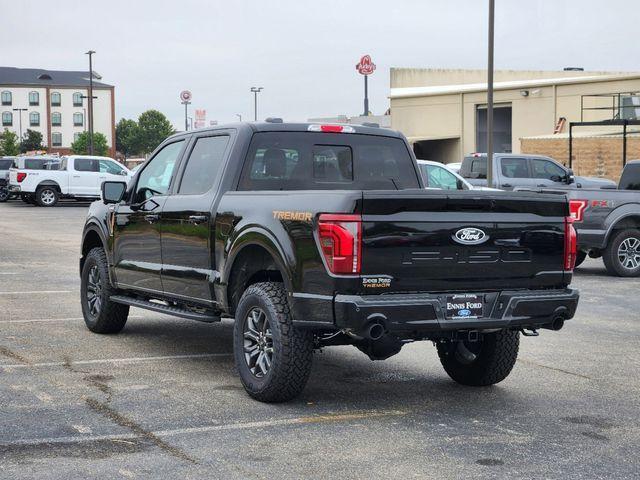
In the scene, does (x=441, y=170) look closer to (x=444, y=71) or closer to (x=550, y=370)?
(x=550, y=370)

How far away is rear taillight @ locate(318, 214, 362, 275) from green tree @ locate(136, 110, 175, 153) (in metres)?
191

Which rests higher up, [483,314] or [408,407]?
[483,314]

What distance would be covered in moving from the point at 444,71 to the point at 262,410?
199ft

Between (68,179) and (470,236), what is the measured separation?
36050 millimetres

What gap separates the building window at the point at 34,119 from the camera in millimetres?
161375

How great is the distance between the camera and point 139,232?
930cm

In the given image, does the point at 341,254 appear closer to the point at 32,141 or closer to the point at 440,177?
the point at 440,177

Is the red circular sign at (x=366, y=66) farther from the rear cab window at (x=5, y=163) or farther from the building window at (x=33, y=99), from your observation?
the building window at (x=33, y=99)

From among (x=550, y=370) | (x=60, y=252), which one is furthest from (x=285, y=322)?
(x=60, y=252)

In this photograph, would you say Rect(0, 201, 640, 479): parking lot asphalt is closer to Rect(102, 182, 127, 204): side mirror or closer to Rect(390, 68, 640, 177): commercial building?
Rect(102, 182, 127, 204): side mirror

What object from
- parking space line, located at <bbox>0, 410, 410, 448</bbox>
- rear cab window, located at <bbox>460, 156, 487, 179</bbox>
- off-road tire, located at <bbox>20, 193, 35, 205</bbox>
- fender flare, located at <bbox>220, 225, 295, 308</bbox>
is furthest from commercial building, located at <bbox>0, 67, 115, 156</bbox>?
parking space line, located at <bbox>0, 410, 410, 448</bbox>

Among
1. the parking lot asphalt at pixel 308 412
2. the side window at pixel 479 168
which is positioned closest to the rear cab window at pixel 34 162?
the side window at pixel 479 168

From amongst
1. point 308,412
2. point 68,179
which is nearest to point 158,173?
point 308,412

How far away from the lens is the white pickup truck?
135ft
